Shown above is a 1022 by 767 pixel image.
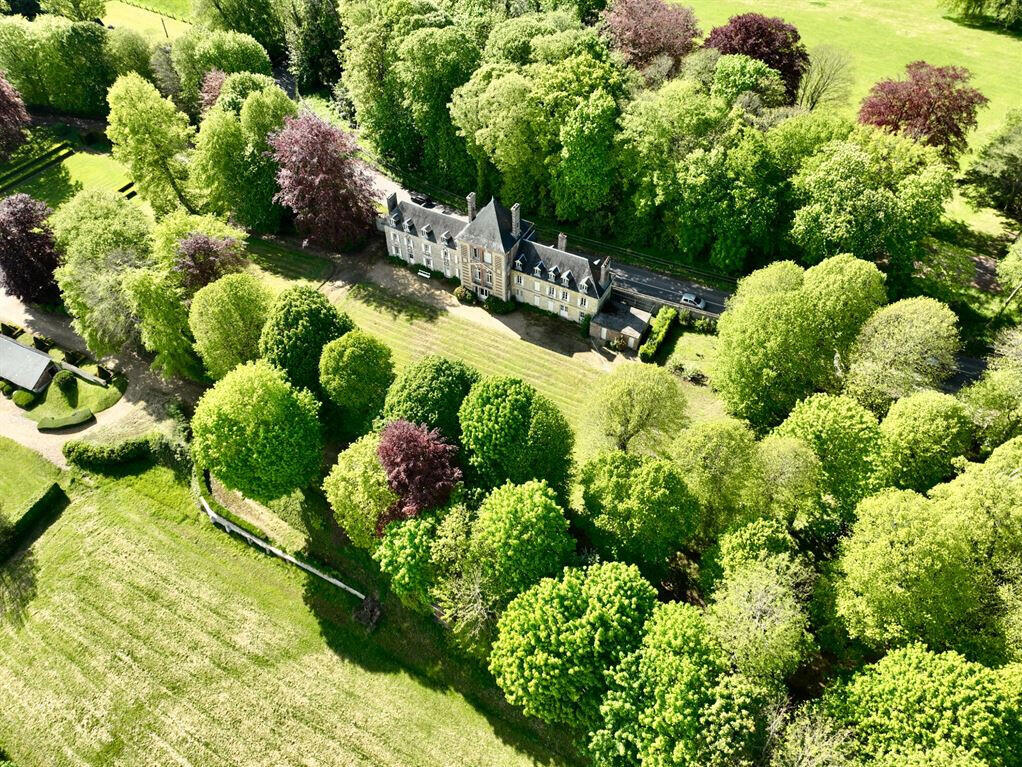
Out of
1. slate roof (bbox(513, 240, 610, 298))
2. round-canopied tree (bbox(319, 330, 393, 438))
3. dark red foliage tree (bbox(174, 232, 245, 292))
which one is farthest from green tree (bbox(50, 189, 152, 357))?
slate roof (bbox(513, 240, 610, 298))

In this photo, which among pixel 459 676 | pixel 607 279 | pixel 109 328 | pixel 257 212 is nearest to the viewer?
pixel 459 676

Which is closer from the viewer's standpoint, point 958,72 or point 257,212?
point 958,72

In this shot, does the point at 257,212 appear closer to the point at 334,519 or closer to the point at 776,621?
the point at 334,519

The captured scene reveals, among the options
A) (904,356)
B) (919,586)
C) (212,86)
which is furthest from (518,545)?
(212,86)

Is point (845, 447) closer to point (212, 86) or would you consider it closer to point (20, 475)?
point (20, 475)

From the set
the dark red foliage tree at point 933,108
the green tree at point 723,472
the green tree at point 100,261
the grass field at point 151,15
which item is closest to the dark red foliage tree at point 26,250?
the green tree at point 100,261

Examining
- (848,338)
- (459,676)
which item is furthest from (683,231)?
(459,676)
